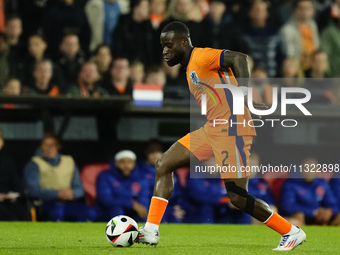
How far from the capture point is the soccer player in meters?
5.16

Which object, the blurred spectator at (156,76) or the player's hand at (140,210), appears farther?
the blurred spectator at (156,76)

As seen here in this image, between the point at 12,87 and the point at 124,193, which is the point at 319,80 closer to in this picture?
the point at 124,193

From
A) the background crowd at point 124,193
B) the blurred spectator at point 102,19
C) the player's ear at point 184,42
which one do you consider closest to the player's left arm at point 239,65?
the player's ear at point 184,42

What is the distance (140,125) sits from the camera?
31.1 feet

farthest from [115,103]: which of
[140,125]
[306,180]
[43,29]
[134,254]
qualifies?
[134,254]

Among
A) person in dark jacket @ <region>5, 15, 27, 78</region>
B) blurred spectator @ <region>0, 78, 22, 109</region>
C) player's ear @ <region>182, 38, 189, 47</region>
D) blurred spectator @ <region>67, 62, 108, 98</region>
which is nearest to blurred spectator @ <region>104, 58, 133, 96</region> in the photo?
blurred spectator @ <region>67, 62, 108, 98</region>

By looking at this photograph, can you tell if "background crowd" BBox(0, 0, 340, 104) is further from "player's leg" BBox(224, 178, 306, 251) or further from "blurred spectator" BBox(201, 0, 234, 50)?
"player's leg" BBox(224, 178, 306, 251)

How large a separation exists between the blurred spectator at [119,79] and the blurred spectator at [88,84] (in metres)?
0.16

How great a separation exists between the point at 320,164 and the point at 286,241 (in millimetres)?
4645

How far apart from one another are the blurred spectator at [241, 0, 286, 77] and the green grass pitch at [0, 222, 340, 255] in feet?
11.0

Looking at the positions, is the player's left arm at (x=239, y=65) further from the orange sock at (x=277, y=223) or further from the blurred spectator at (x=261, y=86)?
the blurred spectator at (x=261, y=86)

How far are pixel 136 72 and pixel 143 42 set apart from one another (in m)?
0.89

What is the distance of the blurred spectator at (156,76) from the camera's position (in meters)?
9.49

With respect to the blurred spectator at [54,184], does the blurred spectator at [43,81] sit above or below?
above
